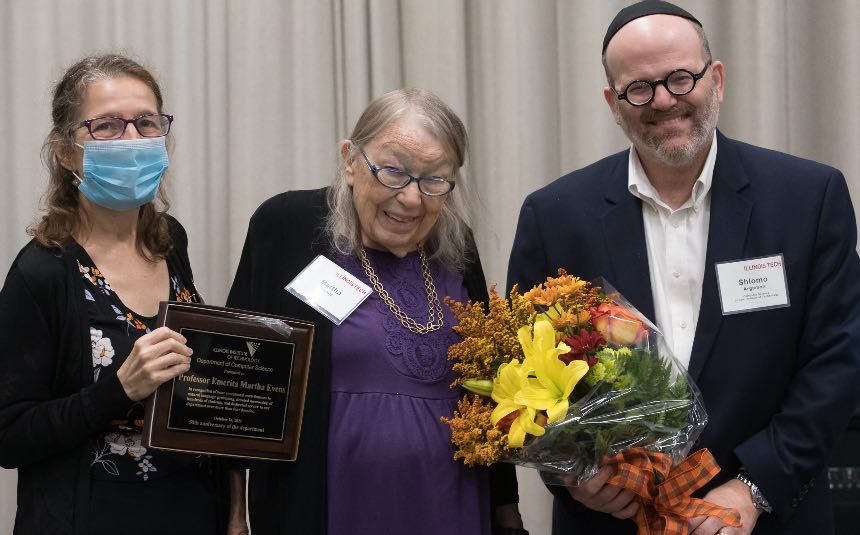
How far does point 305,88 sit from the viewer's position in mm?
4215

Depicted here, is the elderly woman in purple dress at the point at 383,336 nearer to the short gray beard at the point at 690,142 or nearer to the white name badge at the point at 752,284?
the short gray beard at the point at 690,142

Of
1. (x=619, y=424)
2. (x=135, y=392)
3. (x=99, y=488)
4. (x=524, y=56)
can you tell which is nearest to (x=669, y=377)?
(x=619, y=424)

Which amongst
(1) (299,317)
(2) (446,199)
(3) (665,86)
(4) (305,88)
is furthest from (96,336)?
(4) (305,88)

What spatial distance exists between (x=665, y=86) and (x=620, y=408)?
0.84 m

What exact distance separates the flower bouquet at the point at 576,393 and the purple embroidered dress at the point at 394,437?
15 cm

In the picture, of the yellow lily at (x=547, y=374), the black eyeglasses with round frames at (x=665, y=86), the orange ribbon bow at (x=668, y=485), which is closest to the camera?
the yellow lily at (x=547, y=374)

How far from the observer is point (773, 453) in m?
2.24

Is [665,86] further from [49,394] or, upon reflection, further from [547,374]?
[49,394]

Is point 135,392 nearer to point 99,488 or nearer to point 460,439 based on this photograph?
point 99,488

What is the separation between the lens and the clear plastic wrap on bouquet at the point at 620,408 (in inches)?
78.3

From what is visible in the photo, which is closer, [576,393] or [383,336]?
[576,393]

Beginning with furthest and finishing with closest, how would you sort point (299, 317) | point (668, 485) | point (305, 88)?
point (305, 88) → point (299, 317) → point (668, 485)

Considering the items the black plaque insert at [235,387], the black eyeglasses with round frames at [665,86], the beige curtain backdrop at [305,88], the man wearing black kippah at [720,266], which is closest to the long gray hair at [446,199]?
the man wearing black kippah at [720,266]

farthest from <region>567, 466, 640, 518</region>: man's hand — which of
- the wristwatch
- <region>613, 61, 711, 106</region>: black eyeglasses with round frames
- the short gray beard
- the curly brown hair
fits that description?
the curly brown hair
